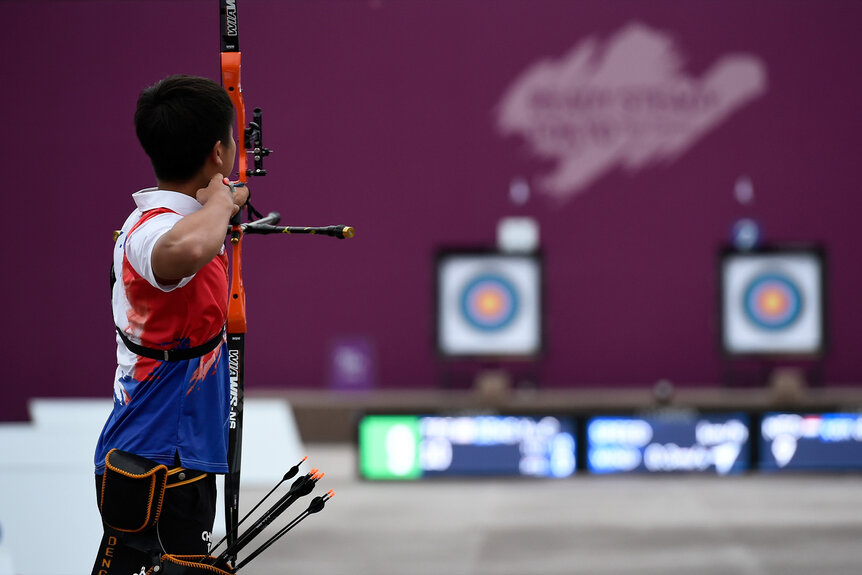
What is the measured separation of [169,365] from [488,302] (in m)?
3.79

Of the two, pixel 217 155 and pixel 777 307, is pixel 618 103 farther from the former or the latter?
pixel 217 155

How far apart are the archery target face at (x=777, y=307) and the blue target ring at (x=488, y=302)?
965mm

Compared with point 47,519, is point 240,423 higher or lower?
higher

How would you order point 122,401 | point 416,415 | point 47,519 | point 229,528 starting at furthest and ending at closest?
point 416,415 < point 47,519 < point 229,528 < point 122,401

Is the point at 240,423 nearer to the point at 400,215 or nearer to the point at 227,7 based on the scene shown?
the point at 227,7

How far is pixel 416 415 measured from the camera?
4.23m

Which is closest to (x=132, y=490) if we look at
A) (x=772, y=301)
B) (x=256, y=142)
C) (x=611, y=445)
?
(x=256, y=142)

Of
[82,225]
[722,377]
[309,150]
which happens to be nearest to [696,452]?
[722,377]

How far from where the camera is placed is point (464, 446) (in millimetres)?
4301

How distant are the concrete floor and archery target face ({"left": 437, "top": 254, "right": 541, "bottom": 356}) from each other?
0.86 m

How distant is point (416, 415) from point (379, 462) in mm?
247

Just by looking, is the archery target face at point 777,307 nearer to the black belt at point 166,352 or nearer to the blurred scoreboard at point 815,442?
the blurred scoreboard at point 815,442

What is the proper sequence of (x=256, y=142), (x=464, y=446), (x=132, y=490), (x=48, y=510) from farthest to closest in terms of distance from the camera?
1. (x=464, y=446)
2. (x=48, y=510)
3. (x=256, y=142)
4. (x=132, y=490)

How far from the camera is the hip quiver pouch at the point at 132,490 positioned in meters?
1.23
